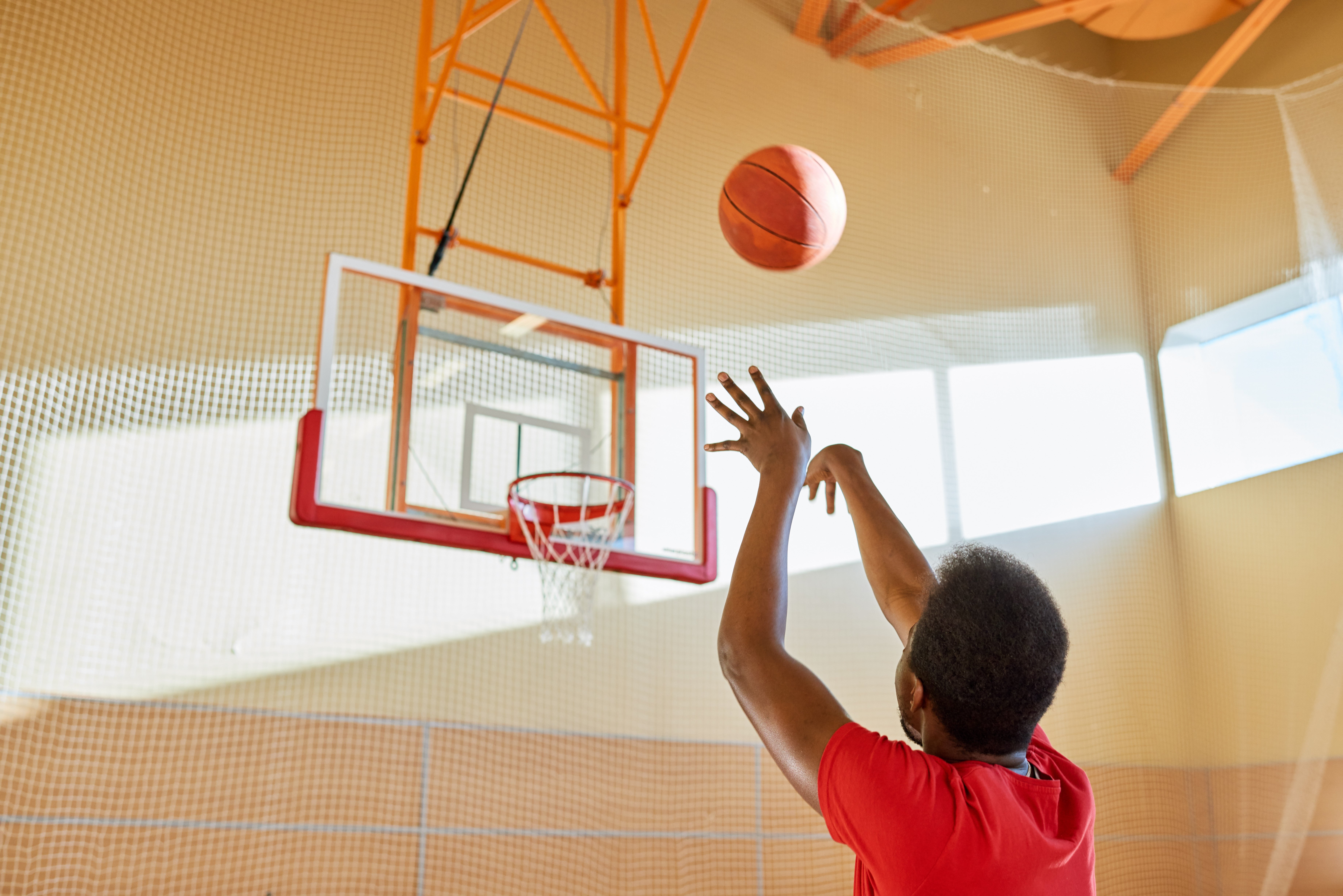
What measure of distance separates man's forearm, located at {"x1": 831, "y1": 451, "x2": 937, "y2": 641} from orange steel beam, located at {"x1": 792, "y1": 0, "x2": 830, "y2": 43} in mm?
6014

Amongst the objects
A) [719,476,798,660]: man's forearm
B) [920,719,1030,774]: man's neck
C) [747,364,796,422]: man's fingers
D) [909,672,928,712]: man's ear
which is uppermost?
[747,364,796,422]: man's fingers

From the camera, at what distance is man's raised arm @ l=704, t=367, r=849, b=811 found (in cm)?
134

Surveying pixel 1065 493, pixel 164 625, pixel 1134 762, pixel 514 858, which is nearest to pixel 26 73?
pixel 164 625

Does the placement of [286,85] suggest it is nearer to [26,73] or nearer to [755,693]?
Result: [26,73]

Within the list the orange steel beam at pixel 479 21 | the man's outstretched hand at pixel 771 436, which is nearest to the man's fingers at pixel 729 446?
the man's outstretched hand at pixel 771 436

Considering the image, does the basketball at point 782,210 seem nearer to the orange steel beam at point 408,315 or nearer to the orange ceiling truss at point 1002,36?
the orange steel beam at point 408,315

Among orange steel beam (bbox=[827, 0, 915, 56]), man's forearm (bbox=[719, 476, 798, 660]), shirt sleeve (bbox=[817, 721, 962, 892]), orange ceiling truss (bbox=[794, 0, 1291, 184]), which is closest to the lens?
shirt sleeve (bbox=[817, 721, 962, 892])

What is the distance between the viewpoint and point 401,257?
531 cm

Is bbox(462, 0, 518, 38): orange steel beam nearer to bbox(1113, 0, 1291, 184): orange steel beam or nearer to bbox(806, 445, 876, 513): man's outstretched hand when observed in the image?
bbox(806, 445, 876, 513): man's outstretched hand

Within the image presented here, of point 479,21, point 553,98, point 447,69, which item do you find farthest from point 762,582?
point 479,21

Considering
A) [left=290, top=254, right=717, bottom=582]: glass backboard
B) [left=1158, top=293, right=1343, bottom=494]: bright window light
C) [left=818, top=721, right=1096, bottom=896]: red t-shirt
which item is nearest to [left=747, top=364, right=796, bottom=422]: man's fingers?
[left=818, top=721, right=1096, bottom=896]: red t-shirt

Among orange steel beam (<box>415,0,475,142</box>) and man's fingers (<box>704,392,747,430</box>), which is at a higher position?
orange steel beam (<box>415,0,475,142</box>)

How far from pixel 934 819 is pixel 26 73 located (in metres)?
5.22

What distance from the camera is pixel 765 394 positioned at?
152 cm
